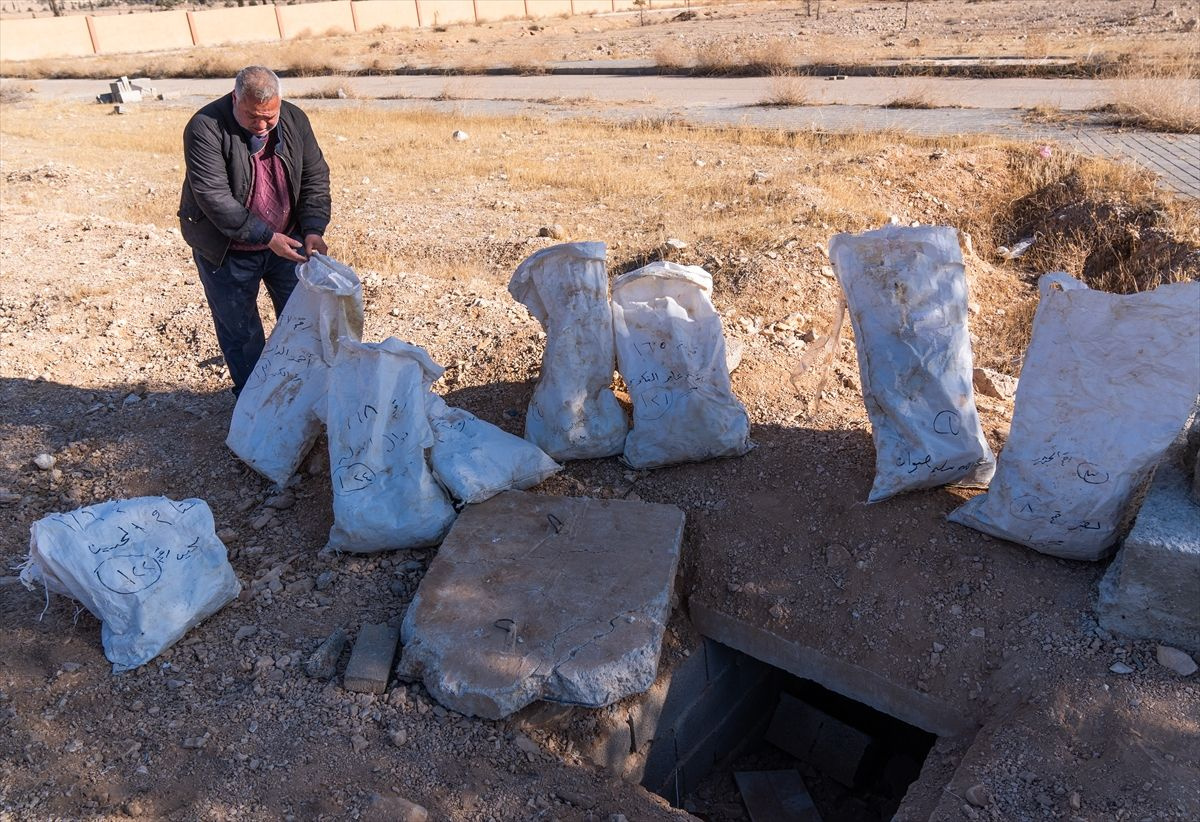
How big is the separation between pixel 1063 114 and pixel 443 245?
728cm

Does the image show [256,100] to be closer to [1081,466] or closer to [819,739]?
[1081,466]

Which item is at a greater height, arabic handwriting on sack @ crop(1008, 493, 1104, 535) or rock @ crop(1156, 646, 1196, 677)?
arabic handwriting on sack @ crop(1008, 493, 1104, 535)

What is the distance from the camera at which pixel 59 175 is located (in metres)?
9.16

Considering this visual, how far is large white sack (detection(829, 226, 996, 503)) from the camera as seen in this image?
9.78 ft

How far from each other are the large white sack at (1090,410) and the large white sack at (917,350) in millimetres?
206

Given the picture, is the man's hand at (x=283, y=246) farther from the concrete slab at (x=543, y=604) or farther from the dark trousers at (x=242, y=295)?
Answer: the concrete slab at (x=543, y=604)

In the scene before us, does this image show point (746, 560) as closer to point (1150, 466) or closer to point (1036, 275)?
point (1150, 466)

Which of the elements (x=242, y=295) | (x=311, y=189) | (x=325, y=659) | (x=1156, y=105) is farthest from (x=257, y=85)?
(x=1156, y=105)

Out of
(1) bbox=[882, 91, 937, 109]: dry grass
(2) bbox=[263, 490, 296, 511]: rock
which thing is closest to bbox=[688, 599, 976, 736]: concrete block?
(2) bbox=[263, 490, 296, 511]: rock

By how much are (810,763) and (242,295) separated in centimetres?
304

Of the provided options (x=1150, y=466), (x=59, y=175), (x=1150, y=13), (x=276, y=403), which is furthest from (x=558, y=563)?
(x=1150, y=13)

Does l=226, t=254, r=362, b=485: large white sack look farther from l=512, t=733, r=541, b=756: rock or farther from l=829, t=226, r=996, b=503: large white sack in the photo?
l=829, t=226, r=996, b=503: large white sack

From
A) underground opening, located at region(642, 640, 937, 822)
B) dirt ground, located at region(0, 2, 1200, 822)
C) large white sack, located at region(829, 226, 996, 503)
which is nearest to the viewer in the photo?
dirt ground, located at region(0, 2, 1200, 822)

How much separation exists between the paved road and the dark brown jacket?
623cm
